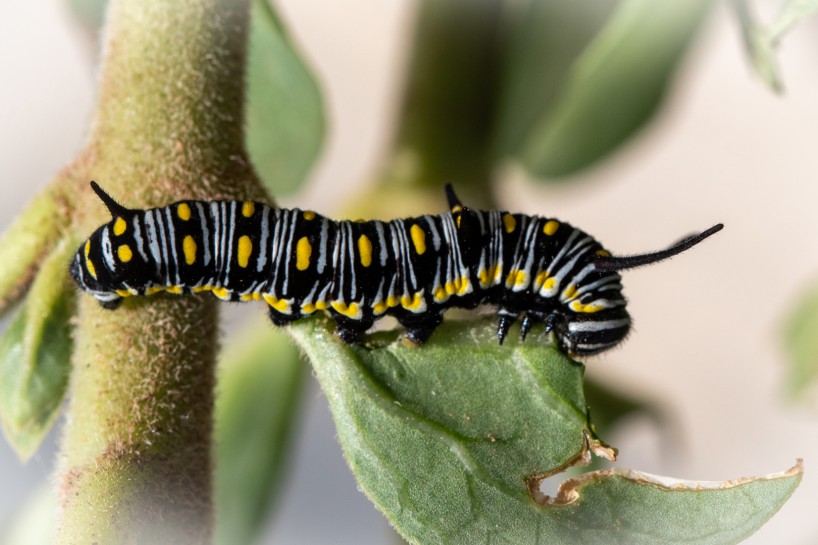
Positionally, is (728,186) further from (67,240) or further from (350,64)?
(67,240)

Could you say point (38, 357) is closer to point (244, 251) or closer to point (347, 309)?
point (244, 251)

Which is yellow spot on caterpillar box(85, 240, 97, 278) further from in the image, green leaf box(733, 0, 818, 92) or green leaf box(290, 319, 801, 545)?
green leaf box(733, 0, 818, 92)

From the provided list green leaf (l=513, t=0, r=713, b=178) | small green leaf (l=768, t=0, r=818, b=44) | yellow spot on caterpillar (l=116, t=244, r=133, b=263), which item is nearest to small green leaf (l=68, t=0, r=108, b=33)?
yellow spot on caterpillar (l=116, t=244, r=133, b=263)

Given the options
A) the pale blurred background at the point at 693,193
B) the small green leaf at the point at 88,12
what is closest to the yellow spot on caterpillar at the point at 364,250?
the small green leaf at the point at 88,12

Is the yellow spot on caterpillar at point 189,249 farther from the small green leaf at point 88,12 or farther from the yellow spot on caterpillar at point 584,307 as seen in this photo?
the small green leaf at point 88,12

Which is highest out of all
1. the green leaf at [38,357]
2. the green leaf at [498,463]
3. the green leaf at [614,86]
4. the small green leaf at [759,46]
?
the green leaf at [614,86]

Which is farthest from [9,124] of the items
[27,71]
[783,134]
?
[783,134]
